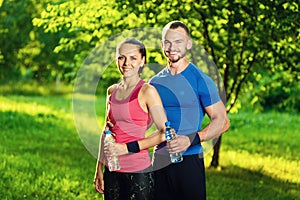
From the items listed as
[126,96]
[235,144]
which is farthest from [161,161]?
[235,144]

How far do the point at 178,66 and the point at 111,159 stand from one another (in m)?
0.83

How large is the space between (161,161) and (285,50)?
6.57 m

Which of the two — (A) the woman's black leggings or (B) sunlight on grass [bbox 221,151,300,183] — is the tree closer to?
(B) sunlight on grass [bbox 221,151,300,183]

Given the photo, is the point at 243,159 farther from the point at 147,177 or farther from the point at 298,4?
the point at 147,177

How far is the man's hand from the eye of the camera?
445 cm

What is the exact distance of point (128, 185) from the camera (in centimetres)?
455

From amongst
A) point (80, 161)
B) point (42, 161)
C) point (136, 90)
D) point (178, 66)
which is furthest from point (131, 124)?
point (80, 161)

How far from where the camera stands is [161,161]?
475 centimetres

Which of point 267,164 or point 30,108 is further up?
point 267,164

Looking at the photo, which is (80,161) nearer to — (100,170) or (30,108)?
(100,170)

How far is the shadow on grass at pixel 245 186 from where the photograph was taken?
9.84 metres

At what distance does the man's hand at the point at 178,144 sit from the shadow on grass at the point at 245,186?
5013 mm

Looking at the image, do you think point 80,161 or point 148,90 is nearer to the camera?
point 148,90

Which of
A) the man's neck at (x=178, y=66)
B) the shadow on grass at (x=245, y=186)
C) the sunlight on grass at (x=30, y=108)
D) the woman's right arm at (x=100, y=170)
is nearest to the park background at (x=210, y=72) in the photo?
the shadow on grass at (x=245, y=186)
